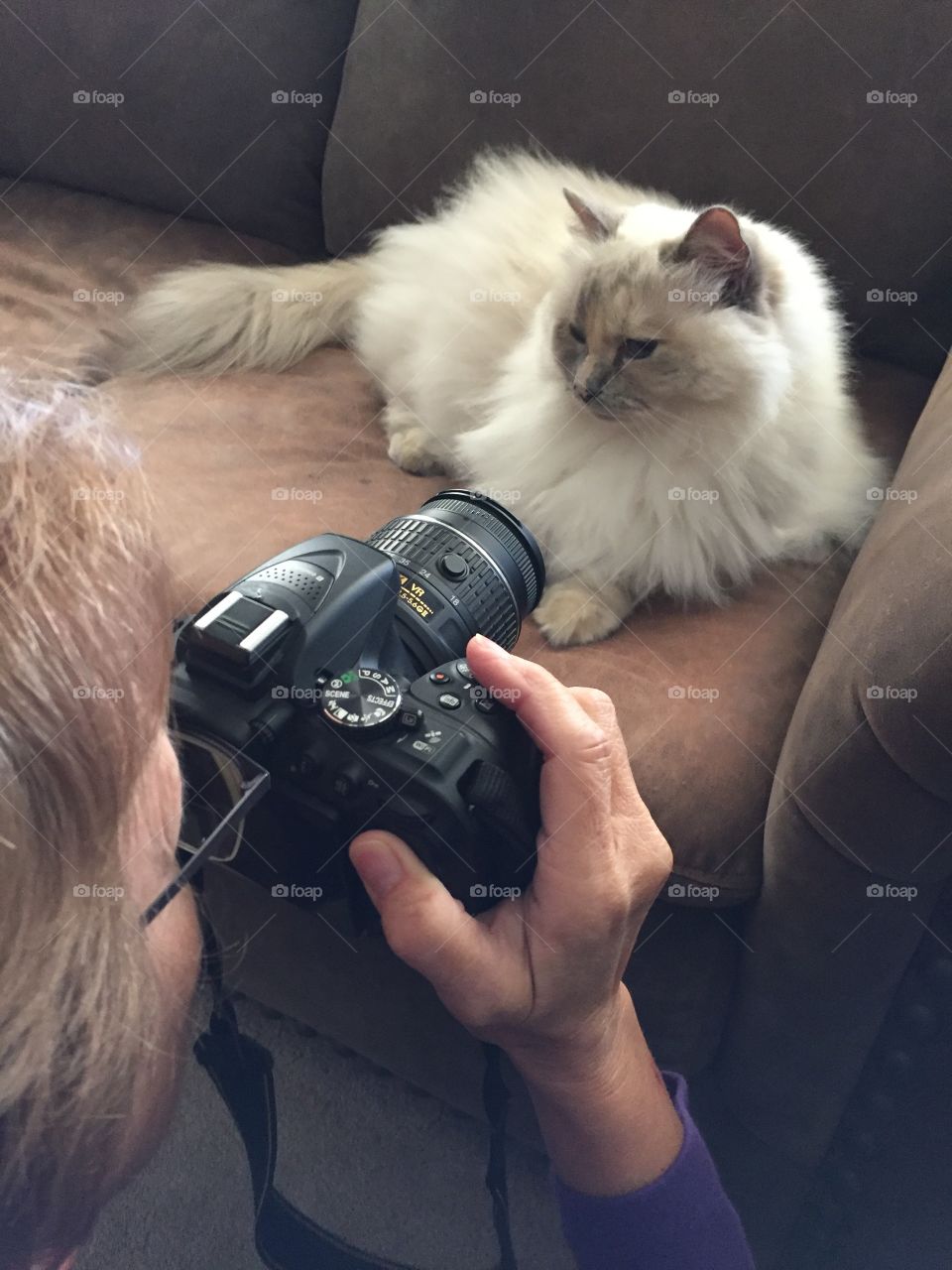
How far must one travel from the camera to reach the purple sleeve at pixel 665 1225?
0.60 m

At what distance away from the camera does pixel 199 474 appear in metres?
1.10

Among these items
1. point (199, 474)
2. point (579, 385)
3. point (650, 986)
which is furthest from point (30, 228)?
point (650, 986)

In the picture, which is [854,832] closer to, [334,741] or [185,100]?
[334,741]

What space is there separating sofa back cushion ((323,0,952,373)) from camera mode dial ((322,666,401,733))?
970 mm

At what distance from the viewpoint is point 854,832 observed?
0.73 m

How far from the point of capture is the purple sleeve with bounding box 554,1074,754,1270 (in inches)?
23.6

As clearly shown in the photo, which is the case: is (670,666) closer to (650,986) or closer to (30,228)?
(650,986)

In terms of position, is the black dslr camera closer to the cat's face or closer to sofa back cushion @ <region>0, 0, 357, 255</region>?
the cat's face

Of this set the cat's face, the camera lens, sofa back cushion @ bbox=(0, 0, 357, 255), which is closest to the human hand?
the camera lens

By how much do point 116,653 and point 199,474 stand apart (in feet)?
2.65

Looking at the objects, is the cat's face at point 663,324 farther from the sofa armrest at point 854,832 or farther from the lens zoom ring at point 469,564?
the lens zoom ring at point 469,564

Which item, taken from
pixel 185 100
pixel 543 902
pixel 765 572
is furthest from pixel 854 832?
pixel 185 100

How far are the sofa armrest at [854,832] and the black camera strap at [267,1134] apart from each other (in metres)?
0.27

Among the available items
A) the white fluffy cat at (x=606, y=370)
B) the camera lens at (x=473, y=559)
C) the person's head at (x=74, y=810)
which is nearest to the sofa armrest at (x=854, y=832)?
the white fluffy cat at (x=606, y=370)
